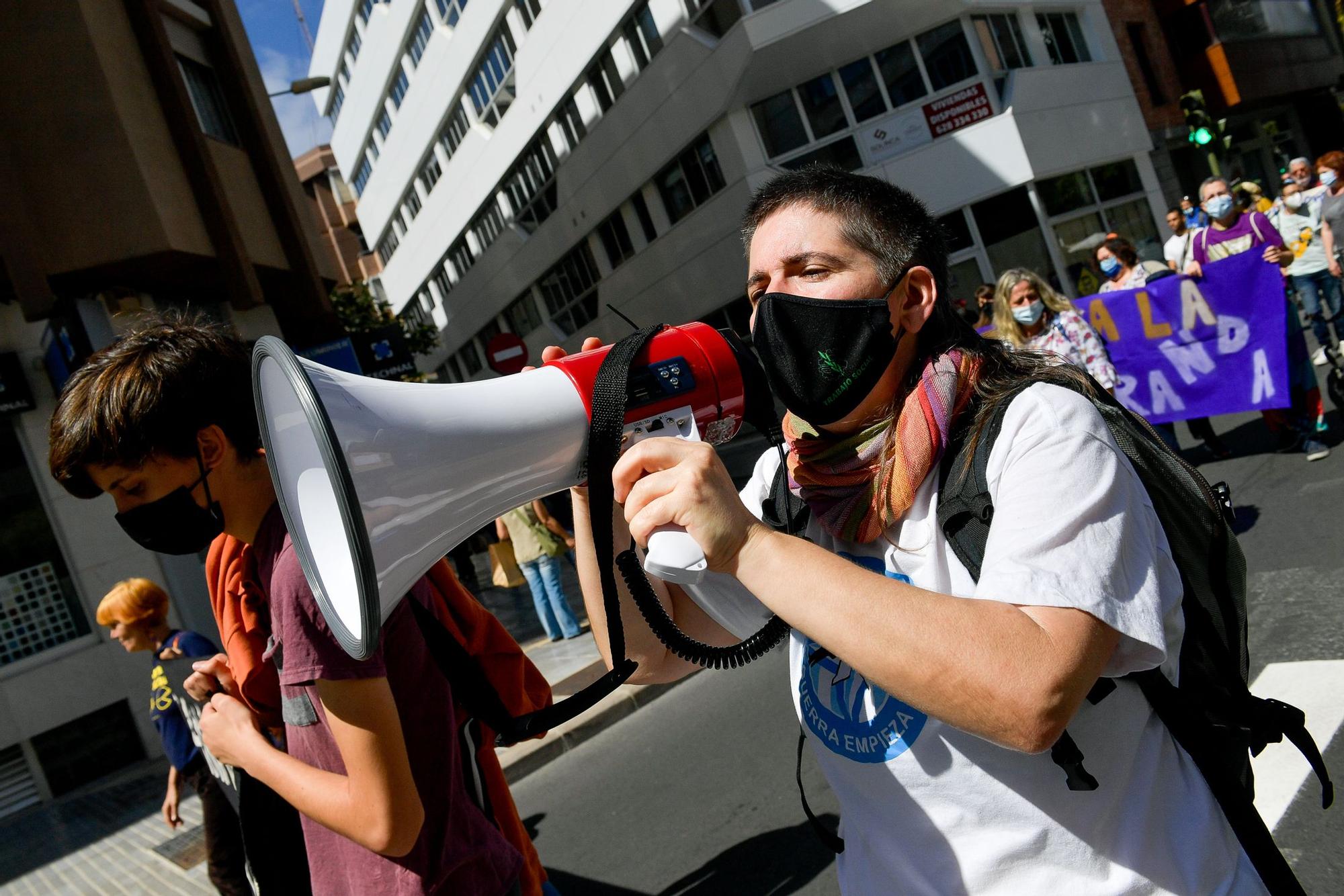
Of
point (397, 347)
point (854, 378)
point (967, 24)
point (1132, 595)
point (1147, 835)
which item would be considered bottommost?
point (1147, 835)

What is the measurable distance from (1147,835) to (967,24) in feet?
61.1

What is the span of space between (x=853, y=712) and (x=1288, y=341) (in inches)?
242

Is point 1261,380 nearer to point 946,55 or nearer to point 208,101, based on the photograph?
point 208,101

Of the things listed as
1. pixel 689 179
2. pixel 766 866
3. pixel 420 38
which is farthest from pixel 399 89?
pixel 766 866

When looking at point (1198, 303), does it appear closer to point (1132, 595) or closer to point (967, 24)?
point (1132, 595)

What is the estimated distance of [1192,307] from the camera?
659 cm

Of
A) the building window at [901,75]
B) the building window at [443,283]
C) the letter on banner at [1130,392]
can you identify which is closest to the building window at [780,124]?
the building window at [901,75]

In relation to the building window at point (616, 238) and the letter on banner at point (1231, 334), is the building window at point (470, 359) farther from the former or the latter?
the letter on banner at point (1231, 334)

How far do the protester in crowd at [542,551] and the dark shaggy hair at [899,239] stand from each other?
6.17m

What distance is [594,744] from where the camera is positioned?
553 centimetres

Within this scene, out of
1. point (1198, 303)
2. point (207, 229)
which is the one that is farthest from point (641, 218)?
point (1198, 303)

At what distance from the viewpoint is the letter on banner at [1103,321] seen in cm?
704

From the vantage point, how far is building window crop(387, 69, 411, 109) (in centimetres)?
3191

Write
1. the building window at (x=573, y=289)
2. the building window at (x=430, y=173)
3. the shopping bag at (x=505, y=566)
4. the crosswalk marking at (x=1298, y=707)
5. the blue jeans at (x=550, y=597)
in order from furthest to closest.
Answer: the building window at (x=430, y=173)
the building window at (x=573, y=289)
the shopping bag at (x=505, y=566)
the blue jeans at (x=550, y=597)
the crosswalk marking at (x=1298, y=707)
